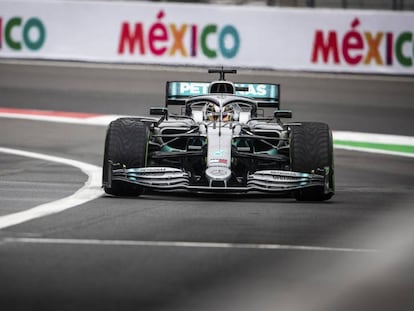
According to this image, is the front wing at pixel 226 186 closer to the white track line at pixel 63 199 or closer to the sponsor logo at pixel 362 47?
the white track line at pixel 63 199

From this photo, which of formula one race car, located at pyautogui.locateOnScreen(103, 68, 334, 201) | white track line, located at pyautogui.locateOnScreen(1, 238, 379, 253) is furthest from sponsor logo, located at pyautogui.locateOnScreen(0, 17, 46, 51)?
white track line, located at pyautogui.locateOnScreen(1, 238, 379, 253)

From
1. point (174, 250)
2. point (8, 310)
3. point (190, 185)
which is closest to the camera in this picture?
point (8, 310)

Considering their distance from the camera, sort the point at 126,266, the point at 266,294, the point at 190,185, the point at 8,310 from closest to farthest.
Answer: the point at 8,310 → the point at 266,294 → the point at 126,266 → the point at 190,185

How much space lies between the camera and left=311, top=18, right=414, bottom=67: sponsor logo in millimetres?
33781

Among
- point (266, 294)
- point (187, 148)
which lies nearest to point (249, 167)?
point (187, 148)

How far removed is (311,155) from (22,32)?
21.8m

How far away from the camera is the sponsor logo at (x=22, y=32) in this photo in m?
35.4

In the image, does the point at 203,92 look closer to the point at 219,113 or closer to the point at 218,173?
the point at 219,113

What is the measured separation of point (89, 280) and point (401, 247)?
3063 millimetres

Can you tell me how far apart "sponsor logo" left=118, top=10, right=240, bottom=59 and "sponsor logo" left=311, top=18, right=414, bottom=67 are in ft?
6.87

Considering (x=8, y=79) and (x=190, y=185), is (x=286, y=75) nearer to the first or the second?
(x=8, y=79)

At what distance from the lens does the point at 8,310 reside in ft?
26.3

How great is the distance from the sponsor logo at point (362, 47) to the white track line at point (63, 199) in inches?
597

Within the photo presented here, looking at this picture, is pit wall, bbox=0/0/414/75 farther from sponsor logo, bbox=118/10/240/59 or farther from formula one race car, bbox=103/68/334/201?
formula one race car, bbox=103/68/334/201
